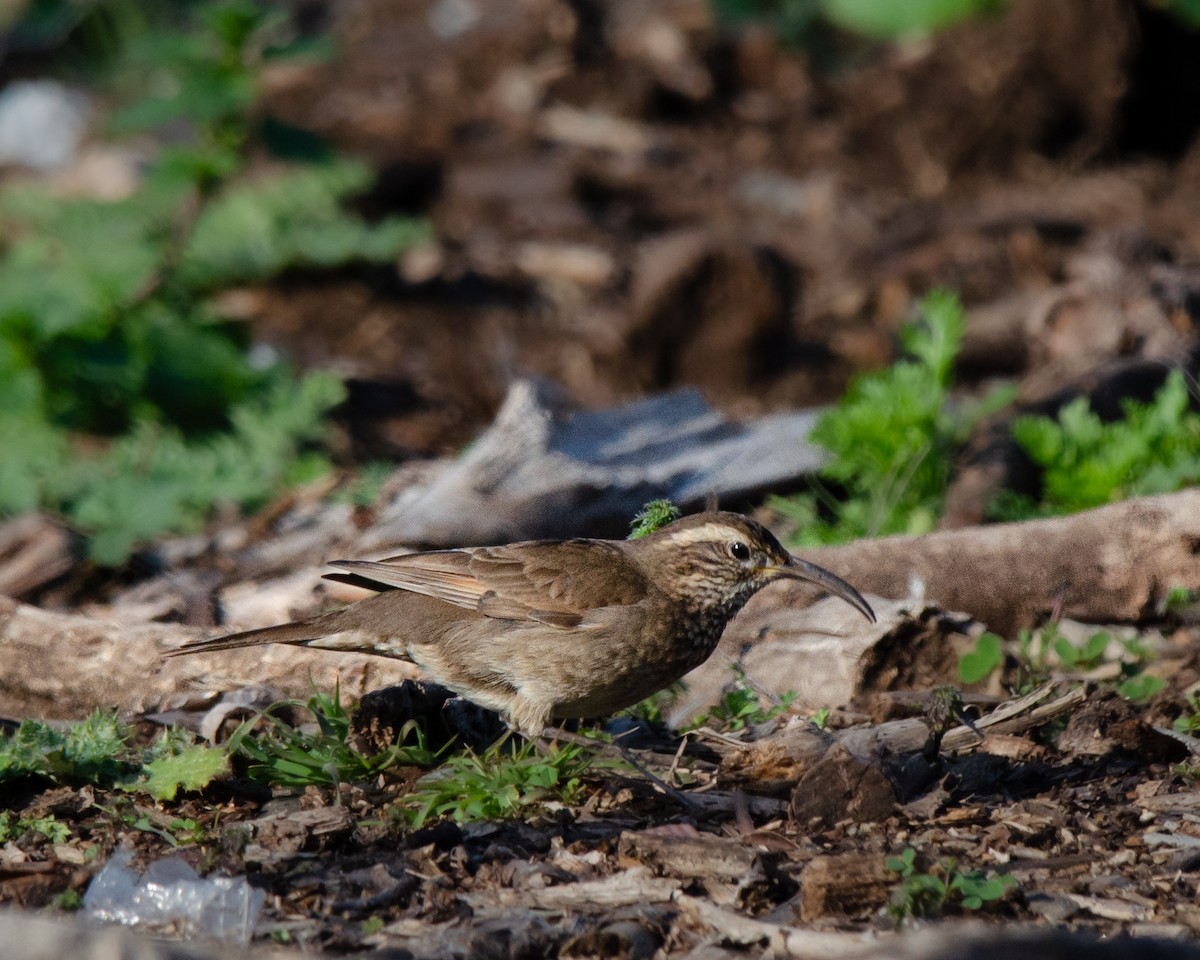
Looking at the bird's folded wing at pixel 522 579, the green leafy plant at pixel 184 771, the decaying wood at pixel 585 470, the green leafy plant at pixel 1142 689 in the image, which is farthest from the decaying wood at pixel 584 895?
the decaying wood at pixel 585 470

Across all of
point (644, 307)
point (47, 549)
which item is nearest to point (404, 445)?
point (644, 307)

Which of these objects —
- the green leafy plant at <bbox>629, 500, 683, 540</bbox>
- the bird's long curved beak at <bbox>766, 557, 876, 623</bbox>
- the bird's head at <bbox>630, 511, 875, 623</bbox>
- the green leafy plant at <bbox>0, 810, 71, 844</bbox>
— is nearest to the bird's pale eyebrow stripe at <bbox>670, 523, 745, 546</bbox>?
the bird's head at <bbox>630, 511, 875, 623</bbox>

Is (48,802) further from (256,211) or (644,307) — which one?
(256,211)

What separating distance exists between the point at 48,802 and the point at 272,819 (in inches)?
29.2

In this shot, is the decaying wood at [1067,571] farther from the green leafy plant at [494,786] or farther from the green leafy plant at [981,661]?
the green leafy plant at [494,786]

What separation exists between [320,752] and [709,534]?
5.30 ft

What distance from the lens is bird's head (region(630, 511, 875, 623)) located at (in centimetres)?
591

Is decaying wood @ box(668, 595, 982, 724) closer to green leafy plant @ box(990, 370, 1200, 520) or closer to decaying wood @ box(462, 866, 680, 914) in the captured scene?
decaying wood @ box(462, 866, 680, 914)

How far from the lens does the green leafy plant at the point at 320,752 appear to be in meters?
5.27

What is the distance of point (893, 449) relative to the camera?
7742mm

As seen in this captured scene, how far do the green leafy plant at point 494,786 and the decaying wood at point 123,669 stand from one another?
3.03 ft

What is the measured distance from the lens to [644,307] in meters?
10.8

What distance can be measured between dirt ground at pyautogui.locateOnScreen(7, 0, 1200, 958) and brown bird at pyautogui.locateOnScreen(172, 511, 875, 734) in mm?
381

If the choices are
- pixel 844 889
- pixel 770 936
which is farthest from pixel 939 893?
pixel 770 936
